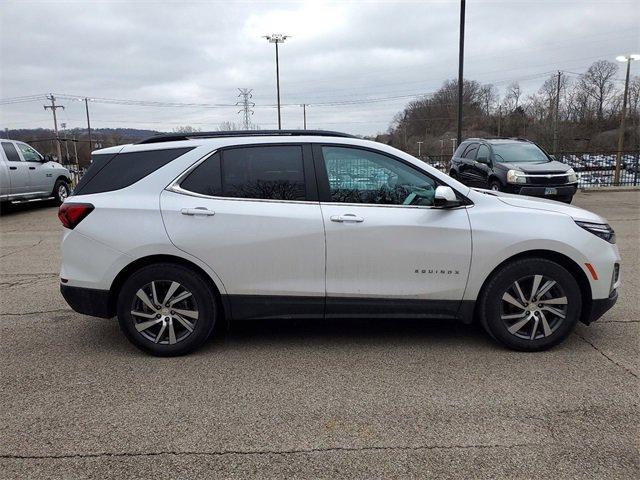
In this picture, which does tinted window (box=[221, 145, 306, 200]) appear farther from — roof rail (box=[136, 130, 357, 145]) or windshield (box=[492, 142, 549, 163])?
windshield (box=[492, 142, 549, 163])

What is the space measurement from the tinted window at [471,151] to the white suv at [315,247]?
10858 millimetres

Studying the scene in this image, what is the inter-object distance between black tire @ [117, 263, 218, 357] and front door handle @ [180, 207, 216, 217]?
0.43 meters

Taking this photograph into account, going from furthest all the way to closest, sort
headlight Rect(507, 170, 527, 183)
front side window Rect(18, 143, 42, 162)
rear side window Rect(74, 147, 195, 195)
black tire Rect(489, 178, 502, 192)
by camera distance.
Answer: front side window Rect(18, 143, 42, 162) < black tire Rect(489, 178, 502, 192) < headlight Rect(507, 170, 527, 183) < rear side window Rect(74, 147, 195, 195)

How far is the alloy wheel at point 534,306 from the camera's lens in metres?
3.98

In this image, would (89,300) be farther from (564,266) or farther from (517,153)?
(517,153)

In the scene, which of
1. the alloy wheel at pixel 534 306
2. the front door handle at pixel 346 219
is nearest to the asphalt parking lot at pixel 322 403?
the alloy wheel at pixel 534 306

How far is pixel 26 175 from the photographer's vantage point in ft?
46.2

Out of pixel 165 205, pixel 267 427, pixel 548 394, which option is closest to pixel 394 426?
pixel 267 427

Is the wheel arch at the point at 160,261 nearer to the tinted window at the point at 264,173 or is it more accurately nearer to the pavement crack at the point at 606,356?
the tinted window at the point at 264,173

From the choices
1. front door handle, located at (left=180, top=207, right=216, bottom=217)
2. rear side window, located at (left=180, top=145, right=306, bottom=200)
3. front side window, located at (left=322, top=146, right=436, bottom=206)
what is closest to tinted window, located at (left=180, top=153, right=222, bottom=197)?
rear side window, located at (left=180, top=145, right=306, bottom=200)

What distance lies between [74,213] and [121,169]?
1.66ft

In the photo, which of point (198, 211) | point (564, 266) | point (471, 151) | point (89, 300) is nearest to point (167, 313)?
point (89, 300)

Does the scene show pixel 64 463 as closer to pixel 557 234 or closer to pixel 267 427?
pixel 267 427

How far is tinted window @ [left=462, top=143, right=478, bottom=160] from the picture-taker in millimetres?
14539
